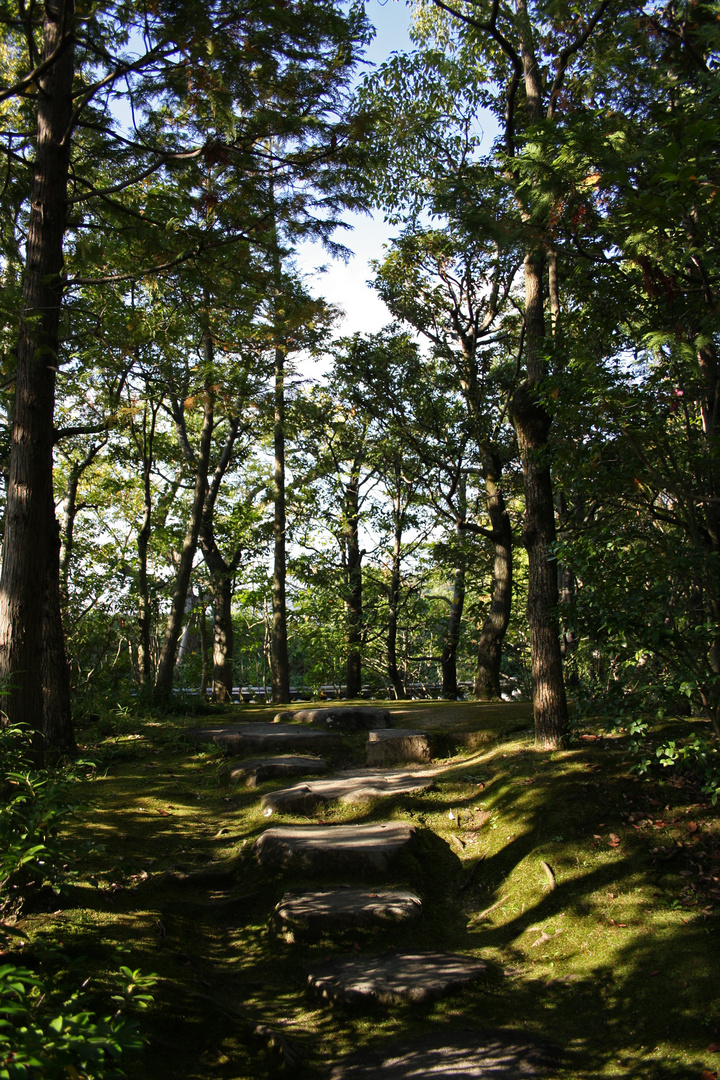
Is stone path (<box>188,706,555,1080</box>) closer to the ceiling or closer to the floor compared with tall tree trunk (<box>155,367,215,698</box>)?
closer to the floor

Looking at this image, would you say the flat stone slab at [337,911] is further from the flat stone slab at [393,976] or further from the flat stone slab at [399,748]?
the flat stone slab at [399,748]

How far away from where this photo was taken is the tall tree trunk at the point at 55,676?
7.28m

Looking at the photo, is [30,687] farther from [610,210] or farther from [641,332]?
[610,210]

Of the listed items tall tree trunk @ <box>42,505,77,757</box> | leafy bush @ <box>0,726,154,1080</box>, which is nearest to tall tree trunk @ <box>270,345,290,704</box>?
tall tree trunk @ <box>42,505,77,757</box>

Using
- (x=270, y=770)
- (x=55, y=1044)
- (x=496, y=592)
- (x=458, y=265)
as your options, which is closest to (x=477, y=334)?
(x=458, y=265)

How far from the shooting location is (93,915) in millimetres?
4023

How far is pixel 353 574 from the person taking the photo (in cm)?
1702

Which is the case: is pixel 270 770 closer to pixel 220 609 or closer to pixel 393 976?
pixel 393 976

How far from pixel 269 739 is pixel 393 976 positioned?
203 inches

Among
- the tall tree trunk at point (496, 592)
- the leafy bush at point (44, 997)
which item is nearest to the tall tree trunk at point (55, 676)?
the leafy bush at point (44, 997)

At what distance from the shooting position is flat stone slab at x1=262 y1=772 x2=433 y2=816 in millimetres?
6676

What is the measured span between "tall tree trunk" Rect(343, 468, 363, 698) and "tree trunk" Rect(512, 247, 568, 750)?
10272mm

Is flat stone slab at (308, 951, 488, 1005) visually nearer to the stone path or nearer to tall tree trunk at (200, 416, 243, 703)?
the stone path

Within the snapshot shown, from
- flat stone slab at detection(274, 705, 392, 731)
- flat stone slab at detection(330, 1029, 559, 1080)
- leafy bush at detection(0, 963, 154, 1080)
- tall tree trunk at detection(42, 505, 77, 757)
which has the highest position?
tall tree trunk at detection(42, 505, 77, 757)
